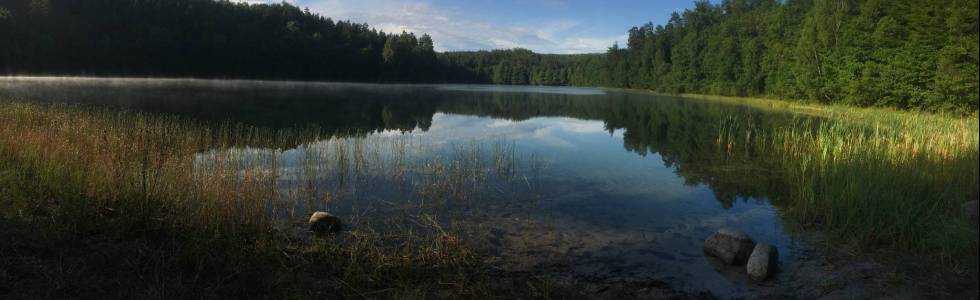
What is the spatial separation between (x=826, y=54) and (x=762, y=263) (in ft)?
156

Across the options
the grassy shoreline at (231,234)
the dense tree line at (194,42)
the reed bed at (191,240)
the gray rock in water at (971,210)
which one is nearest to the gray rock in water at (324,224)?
the reed bed at (191,240)

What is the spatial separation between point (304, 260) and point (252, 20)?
118m

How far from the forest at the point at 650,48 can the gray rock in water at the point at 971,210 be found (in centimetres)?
137

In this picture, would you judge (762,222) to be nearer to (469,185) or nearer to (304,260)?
(469,185)

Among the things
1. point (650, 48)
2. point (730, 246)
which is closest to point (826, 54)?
point (730, 246)

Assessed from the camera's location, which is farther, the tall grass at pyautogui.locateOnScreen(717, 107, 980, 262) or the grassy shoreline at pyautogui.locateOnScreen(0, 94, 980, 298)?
the tall grass at pyautogui.locateOnScreen(717, 107, 980, 262)

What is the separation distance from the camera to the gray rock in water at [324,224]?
721 centimetres

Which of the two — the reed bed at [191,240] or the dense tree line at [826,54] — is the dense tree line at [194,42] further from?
the reed bed at [191,240]

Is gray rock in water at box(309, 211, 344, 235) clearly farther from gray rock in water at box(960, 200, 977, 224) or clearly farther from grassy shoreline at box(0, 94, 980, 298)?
gray rock in water at box(960, 200, 977, 224)

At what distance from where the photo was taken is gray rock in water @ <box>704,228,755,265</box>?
6.71 meters

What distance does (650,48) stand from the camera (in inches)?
4331

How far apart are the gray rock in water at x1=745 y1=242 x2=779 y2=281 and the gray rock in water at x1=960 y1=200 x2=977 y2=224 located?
7.39 feet

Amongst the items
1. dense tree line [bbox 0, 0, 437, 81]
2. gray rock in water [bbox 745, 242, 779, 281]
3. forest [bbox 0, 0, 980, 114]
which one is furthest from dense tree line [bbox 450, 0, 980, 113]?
dense tree line [bbox 0, 0, 437, 81]

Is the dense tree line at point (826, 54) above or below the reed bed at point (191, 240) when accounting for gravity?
above
